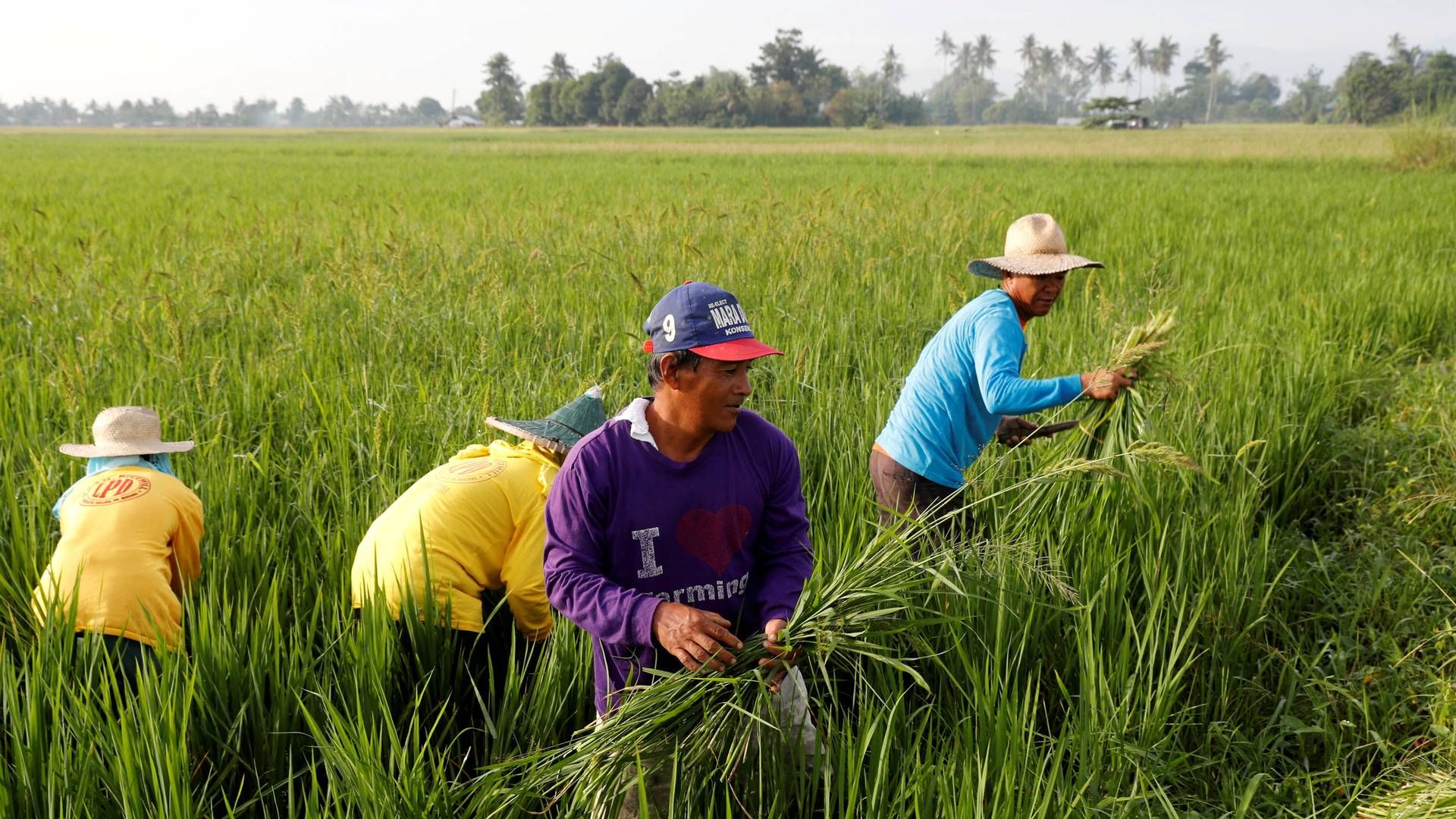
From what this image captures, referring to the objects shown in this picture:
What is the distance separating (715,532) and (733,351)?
36 centimetres

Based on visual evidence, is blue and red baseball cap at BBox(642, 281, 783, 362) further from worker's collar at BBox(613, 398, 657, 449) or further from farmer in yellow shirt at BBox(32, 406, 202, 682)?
farmer in yellow shirt at BBox(32, 406, 202, 682)

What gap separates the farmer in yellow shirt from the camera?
2359 millimetres

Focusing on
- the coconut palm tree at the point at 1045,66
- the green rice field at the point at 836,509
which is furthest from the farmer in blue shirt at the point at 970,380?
the coconut palm tree at the point at 1045,66

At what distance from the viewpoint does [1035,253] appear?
2990 millimetres

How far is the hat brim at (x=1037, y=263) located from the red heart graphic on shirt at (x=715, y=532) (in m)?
1.32

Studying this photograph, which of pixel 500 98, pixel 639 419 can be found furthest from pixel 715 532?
pixel 500 98

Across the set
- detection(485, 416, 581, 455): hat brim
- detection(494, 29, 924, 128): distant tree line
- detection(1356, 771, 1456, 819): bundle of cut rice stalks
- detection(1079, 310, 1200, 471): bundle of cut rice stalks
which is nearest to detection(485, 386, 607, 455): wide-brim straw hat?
detection(485, 416, 581, 455): hat brim

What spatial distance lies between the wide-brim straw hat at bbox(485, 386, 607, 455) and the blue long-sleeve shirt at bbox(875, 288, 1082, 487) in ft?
3.07

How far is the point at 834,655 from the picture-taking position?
2051mm

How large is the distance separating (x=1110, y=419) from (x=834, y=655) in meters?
1.29

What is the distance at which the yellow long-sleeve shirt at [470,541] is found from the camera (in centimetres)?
252

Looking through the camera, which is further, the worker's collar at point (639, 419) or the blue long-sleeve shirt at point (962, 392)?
the blue long-sleeve shirt at point (962, 392)

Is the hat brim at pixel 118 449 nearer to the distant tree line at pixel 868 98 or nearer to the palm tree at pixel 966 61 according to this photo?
the distant tree line at pixel 868 98

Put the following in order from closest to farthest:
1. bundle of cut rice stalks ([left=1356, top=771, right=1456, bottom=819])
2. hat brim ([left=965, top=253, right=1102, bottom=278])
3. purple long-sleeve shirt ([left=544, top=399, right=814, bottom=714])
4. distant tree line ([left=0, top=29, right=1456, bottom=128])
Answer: bundle of cut rice stalks ([left=1356, top=771, right=1456, bottom=819]), purple long-sleeve shirt ([left=544, top=399, right=814, bottom=714]), hat brim ([left=965, top=253, right=1102, bottom=278]), distant tree line ([left=0, top=29, right=1456, bottom=128])
